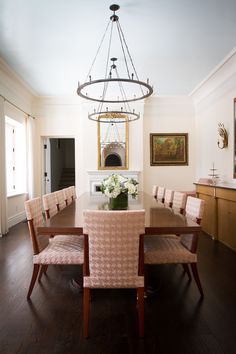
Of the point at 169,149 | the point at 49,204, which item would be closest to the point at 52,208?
the point at 49,204

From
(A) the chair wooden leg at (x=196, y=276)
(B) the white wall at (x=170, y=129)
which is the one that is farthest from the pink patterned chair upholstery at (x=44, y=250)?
(B) the white wall at (x=170, y=129)

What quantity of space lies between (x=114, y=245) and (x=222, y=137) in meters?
3.55

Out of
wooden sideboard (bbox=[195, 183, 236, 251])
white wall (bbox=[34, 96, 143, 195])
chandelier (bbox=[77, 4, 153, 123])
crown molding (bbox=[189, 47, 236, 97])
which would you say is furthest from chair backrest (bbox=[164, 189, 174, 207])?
white wall (bbox=[34, 96, 143, 195])

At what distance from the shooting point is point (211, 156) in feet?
16.9

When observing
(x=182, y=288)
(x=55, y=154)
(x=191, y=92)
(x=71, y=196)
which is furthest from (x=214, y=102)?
(x=55, y=154)

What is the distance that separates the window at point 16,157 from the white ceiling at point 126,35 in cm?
119

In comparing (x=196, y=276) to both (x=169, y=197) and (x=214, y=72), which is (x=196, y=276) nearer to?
(x=169, y=197)

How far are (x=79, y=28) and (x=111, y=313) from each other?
333 cm

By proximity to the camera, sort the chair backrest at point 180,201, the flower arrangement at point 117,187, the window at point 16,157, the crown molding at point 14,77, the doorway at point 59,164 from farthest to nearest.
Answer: the doorway at point 59,164 → the window at point 16,157 → the crown molding at point 14,77 → the chair backrest at point 180,201 → the flower arrangement at point 117,187

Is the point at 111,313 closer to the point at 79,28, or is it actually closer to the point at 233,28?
the point at 79,28

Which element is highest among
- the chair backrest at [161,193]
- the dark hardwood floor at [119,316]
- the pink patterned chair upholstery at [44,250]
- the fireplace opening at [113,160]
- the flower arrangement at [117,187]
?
the fireplace opening at [113,160]

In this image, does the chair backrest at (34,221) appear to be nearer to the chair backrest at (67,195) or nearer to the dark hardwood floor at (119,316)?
the dark hardwood floor at (119,316)

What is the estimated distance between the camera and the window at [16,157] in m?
5.34

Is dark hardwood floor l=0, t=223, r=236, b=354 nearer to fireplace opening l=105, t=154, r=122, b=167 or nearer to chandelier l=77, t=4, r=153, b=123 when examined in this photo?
chandelier l=77, t=4, r=153, b=123
